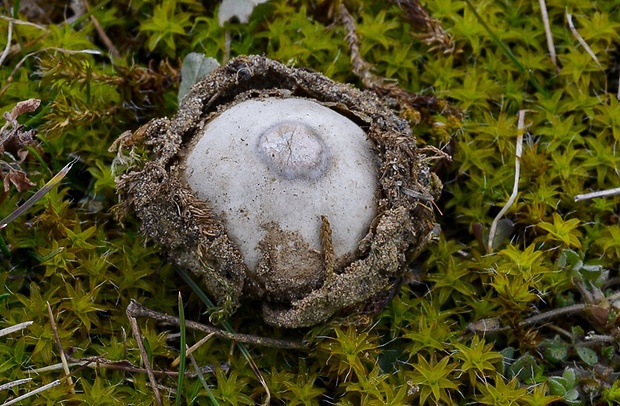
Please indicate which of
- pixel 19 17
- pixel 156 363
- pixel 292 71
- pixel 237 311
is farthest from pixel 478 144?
pixel 19 17

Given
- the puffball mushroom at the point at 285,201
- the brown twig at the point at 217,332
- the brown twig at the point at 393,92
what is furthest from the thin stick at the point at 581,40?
the brown twig at the point at 217,332

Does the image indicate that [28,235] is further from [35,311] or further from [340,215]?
[340,215]

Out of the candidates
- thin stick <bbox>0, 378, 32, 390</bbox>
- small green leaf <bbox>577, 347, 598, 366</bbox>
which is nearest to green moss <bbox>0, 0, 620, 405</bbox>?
small green leaf <bbox>577, 347, 598, 366</bbox>

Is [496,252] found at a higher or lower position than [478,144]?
lower

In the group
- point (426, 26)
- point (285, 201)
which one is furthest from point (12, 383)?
point (426, 26)

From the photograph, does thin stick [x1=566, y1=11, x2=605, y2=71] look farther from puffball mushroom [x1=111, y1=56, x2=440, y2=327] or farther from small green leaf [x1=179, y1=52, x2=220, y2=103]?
small green leaf [x1=179, y1=52, x2=220, y2=103]

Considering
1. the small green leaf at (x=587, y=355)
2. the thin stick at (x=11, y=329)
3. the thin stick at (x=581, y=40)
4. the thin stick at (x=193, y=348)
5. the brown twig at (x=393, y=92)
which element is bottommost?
the small green leaf at (x=587, y=355)

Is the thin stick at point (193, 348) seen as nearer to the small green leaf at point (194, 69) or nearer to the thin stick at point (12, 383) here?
the thin stick at point (12, 383)
